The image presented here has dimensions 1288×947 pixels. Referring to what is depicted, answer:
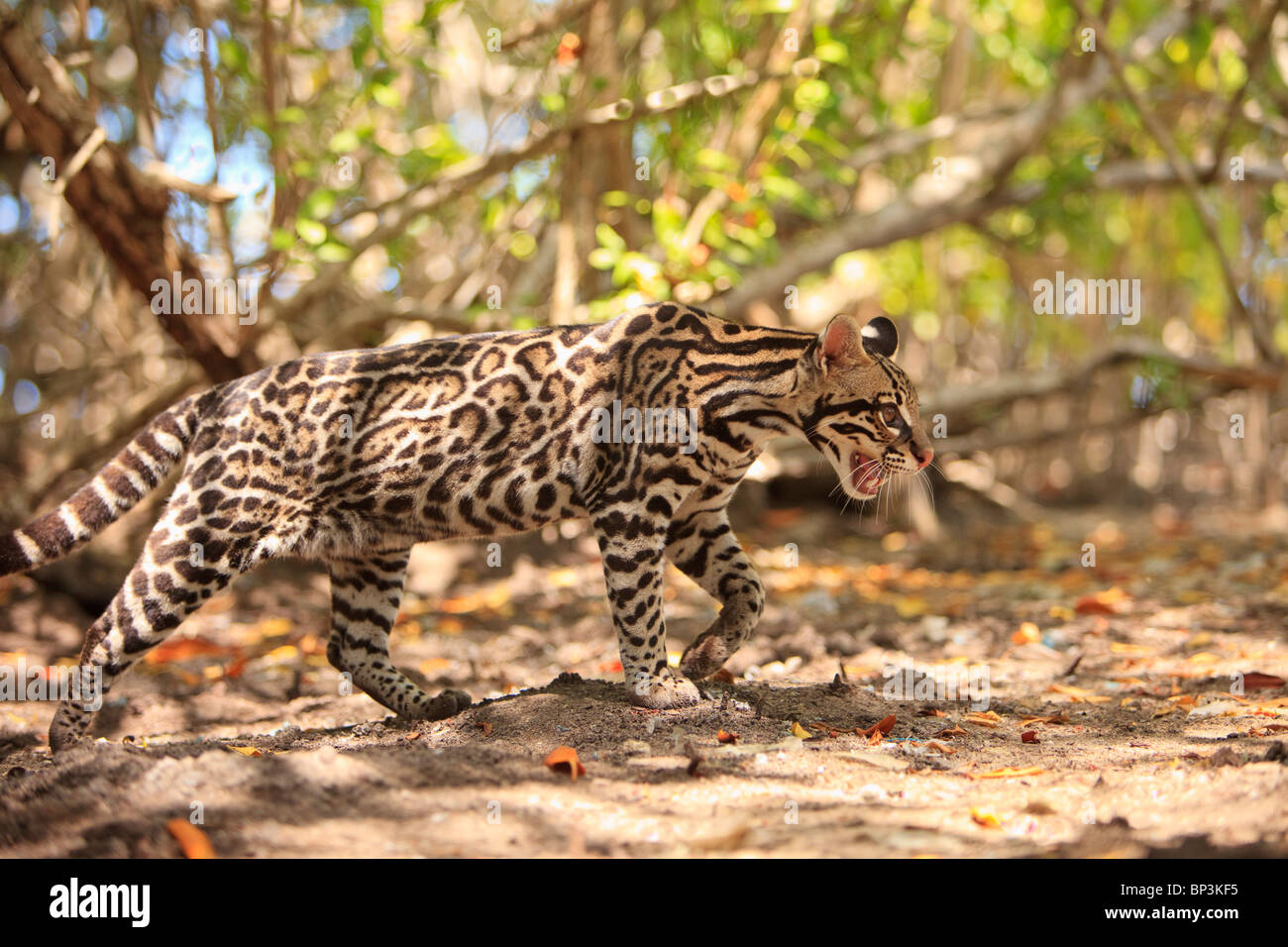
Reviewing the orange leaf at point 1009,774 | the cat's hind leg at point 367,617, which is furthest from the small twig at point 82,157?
the orange leaf at point 1009,774

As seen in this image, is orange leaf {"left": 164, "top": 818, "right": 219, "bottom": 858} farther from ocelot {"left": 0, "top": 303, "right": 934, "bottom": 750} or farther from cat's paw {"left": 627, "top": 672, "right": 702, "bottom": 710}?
cat's paw {"left": 627, "top": 672, "right": 702, "bottom": 710}

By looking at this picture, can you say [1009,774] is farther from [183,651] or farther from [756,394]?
[183,651]

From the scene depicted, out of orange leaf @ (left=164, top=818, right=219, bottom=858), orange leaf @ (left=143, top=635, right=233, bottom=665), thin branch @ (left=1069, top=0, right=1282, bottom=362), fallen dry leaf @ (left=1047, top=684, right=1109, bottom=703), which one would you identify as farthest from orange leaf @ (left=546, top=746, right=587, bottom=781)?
thin branch @ (left=1069, top=0, right=1282, bottom=362)

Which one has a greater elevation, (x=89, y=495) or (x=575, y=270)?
(x=575, y=270)

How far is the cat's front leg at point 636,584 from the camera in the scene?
5.93m

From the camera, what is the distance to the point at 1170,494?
17797 millimetres

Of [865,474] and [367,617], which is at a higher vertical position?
[865,474]

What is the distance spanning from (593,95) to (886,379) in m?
5.02

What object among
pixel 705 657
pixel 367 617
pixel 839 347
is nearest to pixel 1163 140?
pixel 839 347

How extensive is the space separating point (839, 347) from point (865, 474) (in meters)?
0.70

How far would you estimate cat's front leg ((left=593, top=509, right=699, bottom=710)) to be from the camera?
233 inches

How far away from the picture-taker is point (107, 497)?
5969 millimetres
